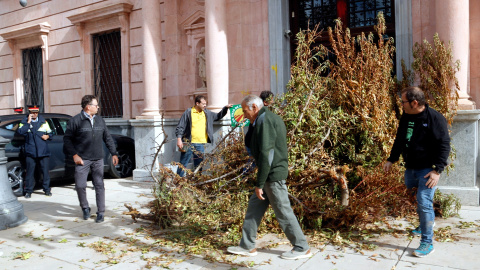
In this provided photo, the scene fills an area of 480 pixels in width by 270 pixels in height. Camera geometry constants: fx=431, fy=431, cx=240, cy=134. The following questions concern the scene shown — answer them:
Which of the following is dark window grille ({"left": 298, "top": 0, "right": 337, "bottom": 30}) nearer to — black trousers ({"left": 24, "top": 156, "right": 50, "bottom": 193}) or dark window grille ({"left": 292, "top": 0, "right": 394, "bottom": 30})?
dark window grille ({"left": 292, "top": 0, "right": 394, "bottom": 30})

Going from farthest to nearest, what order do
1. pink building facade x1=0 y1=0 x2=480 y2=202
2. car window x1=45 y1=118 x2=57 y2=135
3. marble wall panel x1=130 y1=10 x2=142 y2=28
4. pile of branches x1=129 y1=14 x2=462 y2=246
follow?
marble wall panel x1=130 y1=10 x2=142 y2=28 → car window x1=45 y1=118 x2=57 y2=135 → pink building facade x1=0 y1=0 x2=480 y2=202 → pile of branches x1=129 y1=14 x2=462 y2=246

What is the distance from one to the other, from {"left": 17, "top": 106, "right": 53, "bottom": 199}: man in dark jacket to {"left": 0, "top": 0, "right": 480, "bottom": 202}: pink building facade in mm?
2186

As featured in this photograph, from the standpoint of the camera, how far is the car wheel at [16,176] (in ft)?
27.8

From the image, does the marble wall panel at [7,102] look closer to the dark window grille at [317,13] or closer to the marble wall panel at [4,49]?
the marble wall panel at [4,49]

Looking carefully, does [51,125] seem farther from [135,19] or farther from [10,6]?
[10,6]

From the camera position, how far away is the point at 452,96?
6723mm

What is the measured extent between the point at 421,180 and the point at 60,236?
456cm

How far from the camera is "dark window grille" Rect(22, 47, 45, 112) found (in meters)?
16.0

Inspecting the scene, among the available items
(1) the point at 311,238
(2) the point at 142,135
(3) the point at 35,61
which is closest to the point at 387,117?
(1) the point at 311,238

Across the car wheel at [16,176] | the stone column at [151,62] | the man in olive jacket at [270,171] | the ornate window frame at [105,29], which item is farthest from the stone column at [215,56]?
the man in olive jacket at [270,171]

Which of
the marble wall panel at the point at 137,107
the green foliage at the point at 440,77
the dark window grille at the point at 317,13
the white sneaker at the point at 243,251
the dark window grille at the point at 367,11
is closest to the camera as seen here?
the white sneaker at the point at 243,251

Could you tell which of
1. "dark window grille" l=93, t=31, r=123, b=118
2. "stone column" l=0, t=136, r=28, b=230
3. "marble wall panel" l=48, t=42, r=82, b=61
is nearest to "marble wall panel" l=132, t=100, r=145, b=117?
"dark window grille" l=93, t=31, r=123, b=118

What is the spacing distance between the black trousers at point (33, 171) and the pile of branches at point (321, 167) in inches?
126

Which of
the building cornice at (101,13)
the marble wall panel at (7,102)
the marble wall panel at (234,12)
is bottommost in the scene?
the marble wall panel at (7,102)
